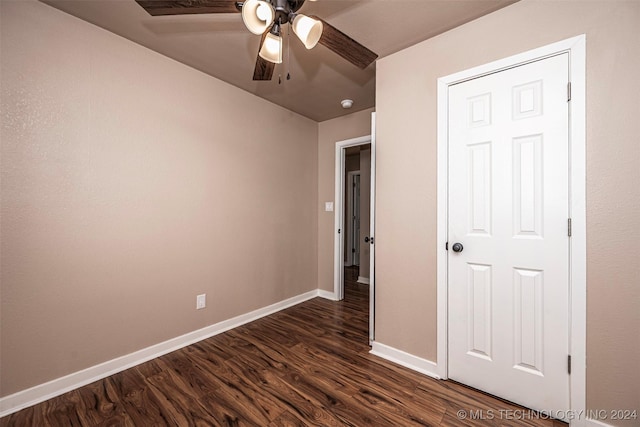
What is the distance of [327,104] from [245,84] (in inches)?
38.9

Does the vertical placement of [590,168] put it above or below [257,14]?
below

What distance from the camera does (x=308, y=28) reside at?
133 centimetres

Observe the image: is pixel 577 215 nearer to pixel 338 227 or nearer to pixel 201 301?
pixel 338 227

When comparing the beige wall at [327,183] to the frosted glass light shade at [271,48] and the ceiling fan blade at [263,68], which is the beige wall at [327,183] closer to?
the ceiling fan blade at [263,68]

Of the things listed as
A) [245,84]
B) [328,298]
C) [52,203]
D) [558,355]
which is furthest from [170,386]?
[245,84]

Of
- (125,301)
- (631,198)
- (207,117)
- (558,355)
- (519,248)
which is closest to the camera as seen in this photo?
(631,198)

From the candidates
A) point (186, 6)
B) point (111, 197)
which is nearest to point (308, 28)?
point (186, 6)

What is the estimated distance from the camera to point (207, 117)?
2.61 meters

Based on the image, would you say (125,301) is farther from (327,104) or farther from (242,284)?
(327,104)

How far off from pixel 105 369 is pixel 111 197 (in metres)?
1.26

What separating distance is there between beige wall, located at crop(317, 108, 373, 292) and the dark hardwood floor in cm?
141

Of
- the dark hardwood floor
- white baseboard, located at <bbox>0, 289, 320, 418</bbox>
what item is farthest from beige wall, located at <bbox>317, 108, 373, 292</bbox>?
the dark hardwood floor

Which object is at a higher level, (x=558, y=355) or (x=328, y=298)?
(x=558, y=355)

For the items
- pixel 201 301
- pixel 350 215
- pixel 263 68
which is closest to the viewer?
pixel 263 68
